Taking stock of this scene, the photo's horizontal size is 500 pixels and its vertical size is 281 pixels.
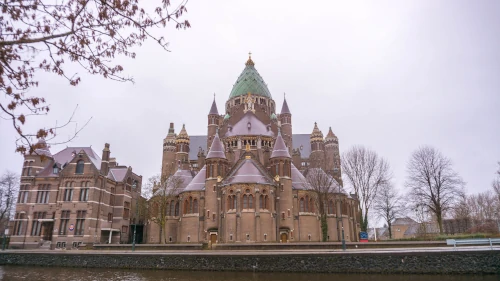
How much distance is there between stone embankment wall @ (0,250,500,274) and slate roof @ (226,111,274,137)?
3214 centimetres

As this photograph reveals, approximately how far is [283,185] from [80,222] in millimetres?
31310

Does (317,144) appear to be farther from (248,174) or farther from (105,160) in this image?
(105,160)

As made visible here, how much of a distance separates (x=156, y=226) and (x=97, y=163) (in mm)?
14437

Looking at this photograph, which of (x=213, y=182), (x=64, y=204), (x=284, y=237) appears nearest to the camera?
(x=284, y=237)

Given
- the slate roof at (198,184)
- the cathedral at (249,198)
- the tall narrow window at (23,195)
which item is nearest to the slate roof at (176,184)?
the cathedral at (249,198)

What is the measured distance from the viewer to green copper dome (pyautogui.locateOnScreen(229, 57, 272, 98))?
75762 mm

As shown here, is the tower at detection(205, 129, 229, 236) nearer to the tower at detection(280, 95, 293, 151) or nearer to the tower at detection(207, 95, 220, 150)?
the tower at detection(207, 95, 220, 150)

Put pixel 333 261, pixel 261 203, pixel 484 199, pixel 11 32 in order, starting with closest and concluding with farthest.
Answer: pixel 11 32 → pixel 333 261 → pixel 261 203 → pixel 484 199

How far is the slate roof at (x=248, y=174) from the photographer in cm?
4972

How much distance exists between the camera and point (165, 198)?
54.0 metres

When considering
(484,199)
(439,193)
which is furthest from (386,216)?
(484,199)

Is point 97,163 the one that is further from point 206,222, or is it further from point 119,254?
point 119,254

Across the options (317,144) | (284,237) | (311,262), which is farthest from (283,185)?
(317,144)

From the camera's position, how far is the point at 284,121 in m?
73.2
